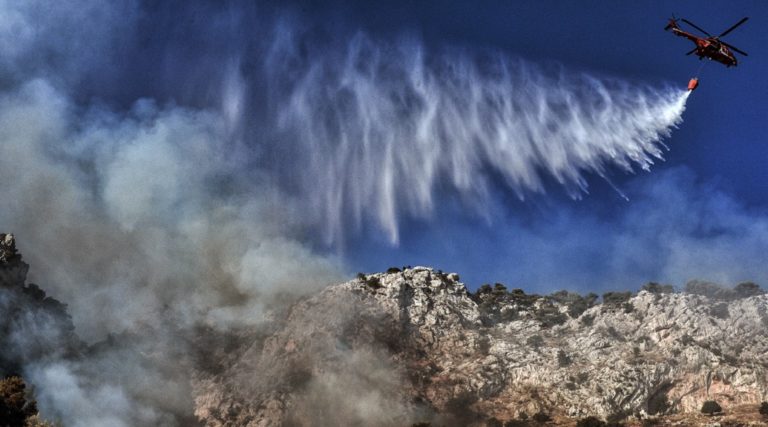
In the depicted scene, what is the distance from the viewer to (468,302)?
95938 millimetres

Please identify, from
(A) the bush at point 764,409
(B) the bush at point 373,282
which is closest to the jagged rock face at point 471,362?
(B) the bush at point 373,282

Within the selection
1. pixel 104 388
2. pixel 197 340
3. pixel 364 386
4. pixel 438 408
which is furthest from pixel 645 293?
pixel 104 388

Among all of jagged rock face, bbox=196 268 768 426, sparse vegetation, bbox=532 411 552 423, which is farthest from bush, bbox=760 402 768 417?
sparse vegetation, bbox=532 411 552 423

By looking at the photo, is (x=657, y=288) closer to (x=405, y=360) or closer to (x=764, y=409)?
(x=764, y=409)

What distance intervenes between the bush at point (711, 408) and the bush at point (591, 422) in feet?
42.0

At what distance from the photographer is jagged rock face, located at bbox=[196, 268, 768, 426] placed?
7219 centimetres

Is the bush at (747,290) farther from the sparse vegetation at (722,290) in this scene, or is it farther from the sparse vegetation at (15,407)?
the sparse vegetation at (15,407)

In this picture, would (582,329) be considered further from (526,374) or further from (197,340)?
(197,340)

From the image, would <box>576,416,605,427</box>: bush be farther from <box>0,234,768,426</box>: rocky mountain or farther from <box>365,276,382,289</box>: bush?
<box>365,276,382,289</box>: bush

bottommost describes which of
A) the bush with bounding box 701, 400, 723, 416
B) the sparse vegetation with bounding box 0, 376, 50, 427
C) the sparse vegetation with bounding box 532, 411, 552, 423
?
the bush with bounding box 701, 400, 723, 416

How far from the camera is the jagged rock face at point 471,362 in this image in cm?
7219

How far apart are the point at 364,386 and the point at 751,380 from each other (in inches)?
1962

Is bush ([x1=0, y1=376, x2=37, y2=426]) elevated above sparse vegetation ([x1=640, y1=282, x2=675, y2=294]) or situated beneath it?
situated beneath

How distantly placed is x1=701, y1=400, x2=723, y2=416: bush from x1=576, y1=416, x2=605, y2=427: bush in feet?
42.0
